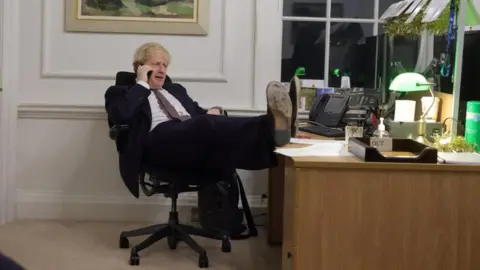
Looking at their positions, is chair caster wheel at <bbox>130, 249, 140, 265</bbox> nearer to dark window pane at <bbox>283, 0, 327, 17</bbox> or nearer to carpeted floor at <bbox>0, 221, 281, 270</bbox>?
carpeted floor at <bbox>0, 221, 281, 270</bbox>

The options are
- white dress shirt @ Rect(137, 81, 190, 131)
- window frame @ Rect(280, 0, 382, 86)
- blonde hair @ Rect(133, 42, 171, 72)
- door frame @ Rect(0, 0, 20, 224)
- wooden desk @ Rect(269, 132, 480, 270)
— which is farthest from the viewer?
window frame @ Rect(280, 0, 382, 86)

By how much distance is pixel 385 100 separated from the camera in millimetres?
A: 4055

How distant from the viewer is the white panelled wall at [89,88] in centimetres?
423

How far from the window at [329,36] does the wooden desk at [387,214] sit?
201 centimetres

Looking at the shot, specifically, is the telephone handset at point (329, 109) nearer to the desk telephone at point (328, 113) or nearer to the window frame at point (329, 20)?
the desk telephone at point (328, 113)

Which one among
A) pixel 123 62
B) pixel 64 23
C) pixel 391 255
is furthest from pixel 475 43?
pixel 64 23

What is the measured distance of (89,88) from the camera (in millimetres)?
4250

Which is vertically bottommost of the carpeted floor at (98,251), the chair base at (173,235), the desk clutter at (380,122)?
the carpeted floor at (98,251)

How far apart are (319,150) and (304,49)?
1730mm

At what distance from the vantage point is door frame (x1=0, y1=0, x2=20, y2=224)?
13.6 ft

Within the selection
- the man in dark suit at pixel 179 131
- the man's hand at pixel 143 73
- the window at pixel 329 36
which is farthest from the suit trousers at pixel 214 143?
the window at pixel 329 36

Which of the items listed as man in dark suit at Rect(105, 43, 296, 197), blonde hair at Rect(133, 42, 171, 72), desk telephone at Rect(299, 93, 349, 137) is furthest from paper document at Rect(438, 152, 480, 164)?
blonde hair at Rect(133, 42, 171, 72)

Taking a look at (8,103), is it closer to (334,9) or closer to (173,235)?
(173,235)

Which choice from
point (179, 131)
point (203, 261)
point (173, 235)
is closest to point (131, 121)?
point (179, 131)
